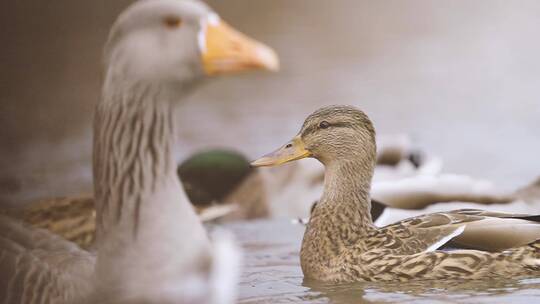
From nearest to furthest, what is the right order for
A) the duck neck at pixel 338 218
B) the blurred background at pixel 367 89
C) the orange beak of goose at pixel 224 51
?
the orange beak of goose at pixel 224 51
the duck neck at pixel 338 218
the blurred background at pixel 367 89

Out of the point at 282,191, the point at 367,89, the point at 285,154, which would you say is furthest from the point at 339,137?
the point at 367,89

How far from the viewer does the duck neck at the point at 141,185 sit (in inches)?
69.3

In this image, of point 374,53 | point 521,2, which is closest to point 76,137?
point 374,53

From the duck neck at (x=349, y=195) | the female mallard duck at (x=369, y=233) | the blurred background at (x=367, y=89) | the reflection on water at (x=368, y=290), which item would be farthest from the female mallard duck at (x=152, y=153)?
the blurred background at (x=367, y=89)

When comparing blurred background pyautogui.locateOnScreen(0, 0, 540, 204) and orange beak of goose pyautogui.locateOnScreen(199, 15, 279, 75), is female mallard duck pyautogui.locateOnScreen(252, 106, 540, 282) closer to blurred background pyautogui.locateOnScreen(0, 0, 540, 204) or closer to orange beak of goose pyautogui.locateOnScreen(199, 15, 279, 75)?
orange beak of goose pyautogui.locateOnScreen(199, 15, 279, 75)

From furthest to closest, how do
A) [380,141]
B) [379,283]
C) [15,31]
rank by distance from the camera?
[380,141], [15,31], [379,283]

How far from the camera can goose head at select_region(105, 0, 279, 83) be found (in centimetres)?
173

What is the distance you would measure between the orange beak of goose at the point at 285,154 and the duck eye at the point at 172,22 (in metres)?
1.16

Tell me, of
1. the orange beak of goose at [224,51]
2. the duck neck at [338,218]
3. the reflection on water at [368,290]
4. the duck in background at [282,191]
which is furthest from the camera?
the duck in background at [282,191]

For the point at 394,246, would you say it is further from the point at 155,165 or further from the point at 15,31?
the point at 15,31

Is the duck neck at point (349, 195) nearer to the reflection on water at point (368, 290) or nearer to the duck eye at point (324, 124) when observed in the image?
the duck eye at point (324, 124)

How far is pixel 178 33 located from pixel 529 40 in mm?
4637

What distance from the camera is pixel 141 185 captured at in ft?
5.86

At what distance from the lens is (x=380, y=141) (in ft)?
15.3
